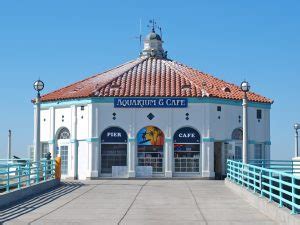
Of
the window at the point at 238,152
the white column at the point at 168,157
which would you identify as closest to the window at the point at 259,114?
the window at the point at 238,152

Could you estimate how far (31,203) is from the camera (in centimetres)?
1877

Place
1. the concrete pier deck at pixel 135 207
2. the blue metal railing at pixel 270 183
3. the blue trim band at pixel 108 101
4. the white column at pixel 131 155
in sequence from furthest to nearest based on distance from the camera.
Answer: the blue trim band at pixel 108 101 < the white column at pixel 131 155 < the concrete pier deck at pixel 135 207 < the blue metal railing at pixel 270 183

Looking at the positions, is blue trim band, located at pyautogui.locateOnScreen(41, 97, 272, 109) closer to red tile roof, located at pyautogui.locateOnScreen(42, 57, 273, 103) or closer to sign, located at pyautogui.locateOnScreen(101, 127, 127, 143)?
red tile roof, located at pyautogui.locateOnScreen(42, 57, 273, 103)

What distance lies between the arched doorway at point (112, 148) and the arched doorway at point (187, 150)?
118 inches

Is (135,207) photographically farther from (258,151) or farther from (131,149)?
(258,151)

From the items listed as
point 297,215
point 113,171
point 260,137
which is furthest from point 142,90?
point 297,215

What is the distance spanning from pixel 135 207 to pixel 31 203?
3.73 meters

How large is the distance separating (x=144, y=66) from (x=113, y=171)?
809 centimetres

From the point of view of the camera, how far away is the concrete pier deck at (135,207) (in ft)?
48.9

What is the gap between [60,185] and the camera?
26297mm

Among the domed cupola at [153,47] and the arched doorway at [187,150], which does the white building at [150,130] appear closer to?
the arched doorway at [187,150]

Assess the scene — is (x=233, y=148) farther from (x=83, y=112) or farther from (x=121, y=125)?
(x=83, y=112)

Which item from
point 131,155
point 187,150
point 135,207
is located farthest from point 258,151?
point 135,207

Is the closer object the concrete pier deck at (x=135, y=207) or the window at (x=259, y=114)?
the concrete pier deck at (x=135, y=207)
